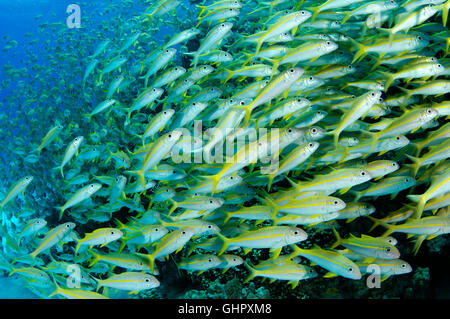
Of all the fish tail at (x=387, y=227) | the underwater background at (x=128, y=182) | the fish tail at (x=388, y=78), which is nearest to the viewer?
the fish tail at (x=387, y=227)

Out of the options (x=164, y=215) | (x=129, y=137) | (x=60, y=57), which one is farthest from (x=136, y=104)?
(x=60, y=57)

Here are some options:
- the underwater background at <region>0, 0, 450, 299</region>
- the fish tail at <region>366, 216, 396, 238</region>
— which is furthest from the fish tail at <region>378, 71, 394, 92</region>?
the fish tail at <region>366, 216, 396, 238</region>

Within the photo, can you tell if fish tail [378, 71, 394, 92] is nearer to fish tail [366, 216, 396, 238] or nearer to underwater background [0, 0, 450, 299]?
underwater background [0, 0, 450, 299]

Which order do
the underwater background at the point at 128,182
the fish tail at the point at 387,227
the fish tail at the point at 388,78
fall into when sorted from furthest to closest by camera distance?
1. the underwater background at the point at 128,182
2. the fish tail at the point at 388,78
3. the fish tail at the point at 387,227

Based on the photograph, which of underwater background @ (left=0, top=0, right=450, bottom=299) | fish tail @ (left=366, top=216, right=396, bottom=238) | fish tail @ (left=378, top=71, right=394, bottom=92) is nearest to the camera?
fish tail @ (left=366, top=216, right=396, bottom=238)

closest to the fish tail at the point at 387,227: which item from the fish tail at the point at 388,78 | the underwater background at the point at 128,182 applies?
the underwater background at the point at 128,182

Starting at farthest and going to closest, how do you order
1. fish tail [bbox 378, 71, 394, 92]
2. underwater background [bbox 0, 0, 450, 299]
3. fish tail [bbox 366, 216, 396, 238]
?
underwater background [bbox 0, 0, 450, 299]
fish tail [bbox 378, 71, 394, 92]
fish tail [bbox 366, 216, 396, 238]

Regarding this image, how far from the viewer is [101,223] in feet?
19.9

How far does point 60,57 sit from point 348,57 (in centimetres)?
731

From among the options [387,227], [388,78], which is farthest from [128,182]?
[388,78]

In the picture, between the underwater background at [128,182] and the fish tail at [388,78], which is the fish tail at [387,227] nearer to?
the underwater background at [128,182]

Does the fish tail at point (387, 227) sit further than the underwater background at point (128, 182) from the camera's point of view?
No

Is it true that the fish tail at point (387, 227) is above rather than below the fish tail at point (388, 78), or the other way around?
below
